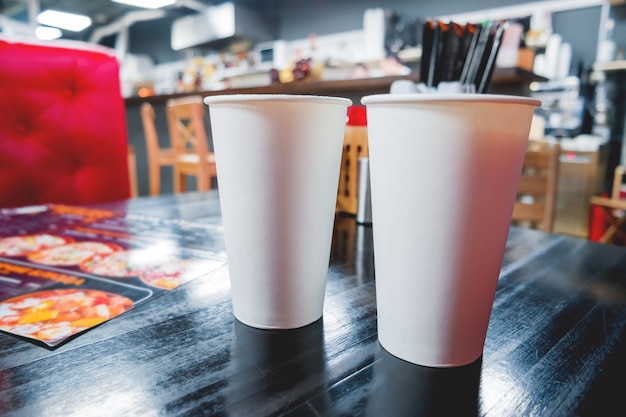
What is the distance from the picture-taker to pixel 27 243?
2.56 ft

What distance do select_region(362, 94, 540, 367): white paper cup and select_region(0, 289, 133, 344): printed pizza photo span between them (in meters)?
0.30

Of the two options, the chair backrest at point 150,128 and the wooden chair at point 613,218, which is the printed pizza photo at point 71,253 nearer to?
the chair backrest at point 150,128

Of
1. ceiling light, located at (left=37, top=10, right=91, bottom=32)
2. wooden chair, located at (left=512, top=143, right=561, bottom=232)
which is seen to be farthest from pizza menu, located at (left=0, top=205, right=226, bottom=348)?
ceiling light, located at (left=37, top=10, right=91, bottom=32)

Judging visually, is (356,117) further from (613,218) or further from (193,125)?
(613,218)

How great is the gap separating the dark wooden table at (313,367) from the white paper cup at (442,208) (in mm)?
32

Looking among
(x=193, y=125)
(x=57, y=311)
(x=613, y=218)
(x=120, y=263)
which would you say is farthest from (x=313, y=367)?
(x=613, y=218)

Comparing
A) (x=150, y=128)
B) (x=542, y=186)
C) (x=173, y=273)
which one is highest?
(x=150, y=128)

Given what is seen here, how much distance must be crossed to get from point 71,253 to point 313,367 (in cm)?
53

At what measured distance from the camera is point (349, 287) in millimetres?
557

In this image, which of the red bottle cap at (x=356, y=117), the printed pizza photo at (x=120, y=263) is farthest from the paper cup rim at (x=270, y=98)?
the red bottle cap at (x=356, y=117)

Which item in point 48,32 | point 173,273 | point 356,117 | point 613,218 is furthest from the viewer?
point 48,32

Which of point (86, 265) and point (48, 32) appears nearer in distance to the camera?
point (86, 265)

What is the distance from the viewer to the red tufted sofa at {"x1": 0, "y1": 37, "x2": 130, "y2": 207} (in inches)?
54.9

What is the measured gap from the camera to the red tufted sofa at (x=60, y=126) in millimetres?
1394
